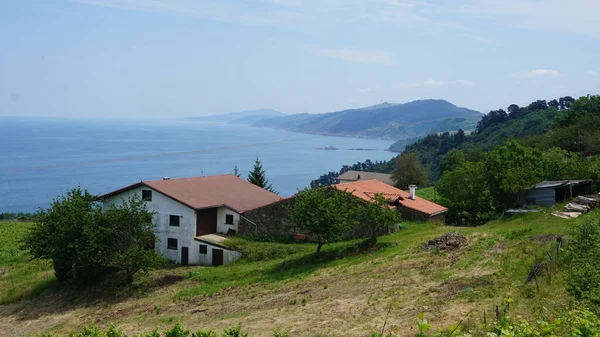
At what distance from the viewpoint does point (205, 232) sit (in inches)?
1394

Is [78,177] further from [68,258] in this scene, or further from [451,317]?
[451,317]

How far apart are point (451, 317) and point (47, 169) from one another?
169287 millimetres

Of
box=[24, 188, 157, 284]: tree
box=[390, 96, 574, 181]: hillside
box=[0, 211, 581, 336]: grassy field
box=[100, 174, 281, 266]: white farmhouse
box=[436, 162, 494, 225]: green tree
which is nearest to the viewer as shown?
box=[0, 211, 581, 336]: grassy field

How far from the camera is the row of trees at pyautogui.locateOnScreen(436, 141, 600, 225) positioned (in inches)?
1468

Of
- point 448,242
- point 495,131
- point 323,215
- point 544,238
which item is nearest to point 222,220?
point 323,215

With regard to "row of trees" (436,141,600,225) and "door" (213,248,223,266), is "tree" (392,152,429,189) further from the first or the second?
"door" (213,248,223,266)

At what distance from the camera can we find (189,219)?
3438cm

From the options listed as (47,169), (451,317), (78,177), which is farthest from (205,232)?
(47,169)

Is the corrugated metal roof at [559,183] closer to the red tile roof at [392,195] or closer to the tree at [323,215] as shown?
the red tile roof at [392,195]

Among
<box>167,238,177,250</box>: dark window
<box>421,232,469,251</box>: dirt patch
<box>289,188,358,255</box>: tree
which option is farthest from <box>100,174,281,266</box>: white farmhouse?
<box>421,232,469,251</box>: dirt patch

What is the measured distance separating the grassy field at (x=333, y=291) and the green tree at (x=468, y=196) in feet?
18.9

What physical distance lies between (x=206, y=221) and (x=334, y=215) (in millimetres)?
10309

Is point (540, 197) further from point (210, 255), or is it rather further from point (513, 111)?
point (513, 111)

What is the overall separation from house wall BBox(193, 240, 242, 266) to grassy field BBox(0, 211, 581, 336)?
2.62ft
